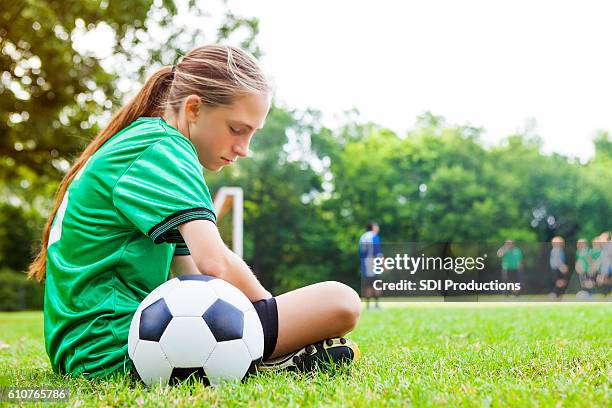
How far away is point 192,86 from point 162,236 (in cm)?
77

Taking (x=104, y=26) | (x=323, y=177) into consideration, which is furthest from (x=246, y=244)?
(x=104, y=26)

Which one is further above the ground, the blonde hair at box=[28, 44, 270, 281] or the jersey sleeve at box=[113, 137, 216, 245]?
the blonde hair at box=[28, 44, 270, 281]

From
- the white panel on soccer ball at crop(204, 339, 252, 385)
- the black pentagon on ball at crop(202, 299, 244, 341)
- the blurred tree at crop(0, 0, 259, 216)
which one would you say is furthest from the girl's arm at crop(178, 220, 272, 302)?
the blurred tree at crop(0, 0, 259, 216)

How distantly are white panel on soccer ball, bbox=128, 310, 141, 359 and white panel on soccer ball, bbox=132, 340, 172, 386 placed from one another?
2 centimetres

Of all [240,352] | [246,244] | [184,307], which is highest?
[184,307]

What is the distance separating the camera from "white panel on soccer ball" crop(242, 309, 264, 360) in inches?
102

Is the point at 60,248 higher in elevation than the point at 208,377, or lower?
higher

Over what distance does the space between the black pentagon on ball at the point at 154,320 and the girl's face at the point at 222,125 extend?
77 centimetres

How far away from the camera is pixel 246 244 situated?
3516 centimetres

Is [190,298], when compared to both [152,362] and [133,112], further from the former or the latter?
[133,112]

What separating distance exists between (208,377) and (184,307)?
0.93 feet

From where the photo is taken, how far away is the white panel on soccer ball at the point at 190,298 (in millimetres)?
2529

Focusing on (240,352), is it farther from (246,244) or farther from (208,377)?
(246,244)

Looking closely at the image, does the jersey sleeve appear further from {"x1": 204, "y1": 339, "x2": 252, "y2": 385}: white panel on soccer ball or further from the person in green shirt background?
the person in green shirt background
